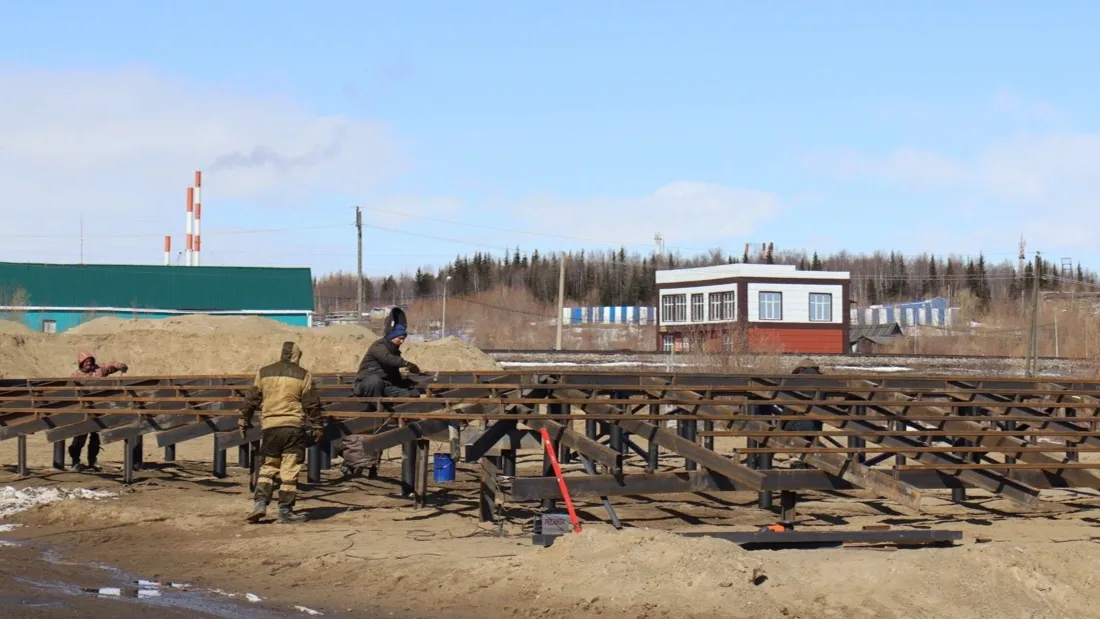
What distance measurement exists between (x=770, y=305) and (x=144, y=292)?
37.1 m

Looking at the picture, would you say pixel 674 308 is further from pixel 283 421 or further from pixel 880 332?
pixel 283 421

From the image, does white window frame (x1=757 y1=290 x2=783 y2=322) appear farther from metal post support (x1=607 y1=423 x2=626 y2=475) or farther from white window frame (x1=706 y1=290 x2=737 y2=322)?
metal post support (x1=607 y1=423 x2=626 y2=475)

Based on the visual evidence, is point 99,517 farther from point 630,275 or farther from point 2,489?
point 630,275

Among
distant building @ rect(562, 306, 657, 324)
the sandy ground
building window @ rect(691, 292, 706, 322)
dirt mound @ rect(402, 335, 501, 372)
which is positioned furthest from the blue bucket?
distant building @ rect(562, 306, 657, 324)

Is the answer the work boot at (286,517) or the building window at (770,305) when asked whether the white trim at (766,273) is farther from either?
the work boot at (286,517)

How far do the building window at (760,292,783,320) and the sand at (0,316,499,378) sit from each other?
29294mm

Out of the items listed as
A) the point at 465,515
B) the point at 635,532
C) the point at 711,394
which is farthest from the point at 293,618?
the point at 711,394

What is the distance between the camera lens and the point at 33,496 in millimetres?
15266

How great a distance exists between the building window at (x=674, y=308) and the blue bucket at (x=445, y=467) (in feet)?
221

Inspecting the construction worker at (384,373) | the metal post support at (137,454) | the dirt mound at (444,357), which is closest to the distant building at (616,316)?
the dirt mound at (444,357)

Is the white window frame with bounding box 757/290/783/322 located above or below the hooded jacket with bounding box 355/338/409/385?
above

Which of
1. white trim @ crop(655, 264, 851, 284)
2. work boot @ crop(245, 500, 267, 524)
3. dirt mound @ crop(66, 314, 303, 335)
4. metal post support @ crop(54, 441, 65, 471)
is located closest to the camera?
work boot @ crop(245, 500, 267, 524)

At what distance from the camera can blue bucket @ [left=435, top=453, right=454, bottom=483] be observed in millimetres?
14453

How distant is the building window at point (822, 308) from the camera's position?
7656 cm
